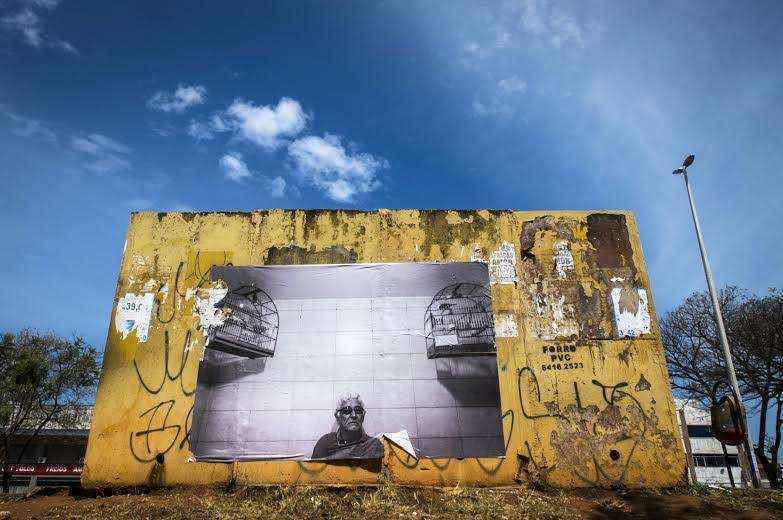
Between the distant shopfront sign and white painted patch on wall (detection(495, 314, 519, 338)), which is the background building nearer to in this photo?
the distant shopfront sign

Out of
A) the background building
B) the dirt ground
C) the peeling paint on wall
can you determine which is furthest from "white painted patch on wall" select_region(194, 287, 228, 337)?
the background building

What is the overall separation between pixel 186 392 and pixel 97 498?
1.89 m

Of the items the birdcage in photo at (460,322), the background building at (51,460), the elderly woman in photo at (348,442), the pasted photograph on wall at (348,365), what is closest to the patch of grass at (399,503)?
the elderly woman in photo at (348,442)

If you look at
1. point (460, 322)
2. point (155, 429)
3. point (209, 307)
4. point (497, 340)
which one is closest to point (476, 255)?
point (460, 322)

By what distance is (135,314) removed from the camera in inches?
332

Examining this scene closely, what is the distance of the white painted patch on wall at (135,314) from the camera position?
328 inches

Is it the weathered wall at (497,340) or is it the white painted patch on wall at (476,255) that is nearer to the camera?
the weathered wall at (497,340)

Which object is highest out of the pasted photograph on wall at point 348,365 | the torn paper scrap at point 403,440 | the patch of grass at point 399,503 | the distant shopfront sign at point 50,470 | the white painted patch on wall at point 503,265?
the white painted patch on wall at point 503,265

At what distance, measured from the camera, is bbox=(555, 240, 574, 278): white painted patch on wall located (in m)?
8.67

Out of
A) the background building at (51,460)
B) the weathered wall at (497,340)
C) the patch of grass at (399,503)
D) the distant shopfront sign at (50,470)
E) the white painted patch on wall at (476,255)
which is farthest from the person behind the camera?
the distant shopfront sign at (50,470)

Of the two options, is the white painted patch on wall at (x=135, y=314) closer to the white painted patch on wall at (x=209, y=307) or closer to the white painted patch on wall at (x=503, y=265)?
the white painted patch on wall at (x=209, y=307)

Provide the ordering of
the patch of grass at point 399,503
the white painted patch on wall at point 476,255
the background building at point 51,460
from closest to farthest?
1. the patch of grass at point 399,503
2. the white painted patch on wall at point 476,255
3. the background building at point 51,460

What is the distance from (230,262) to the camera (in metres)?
8.70

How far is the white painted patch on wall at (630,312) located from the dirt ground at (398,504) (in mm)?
2481
